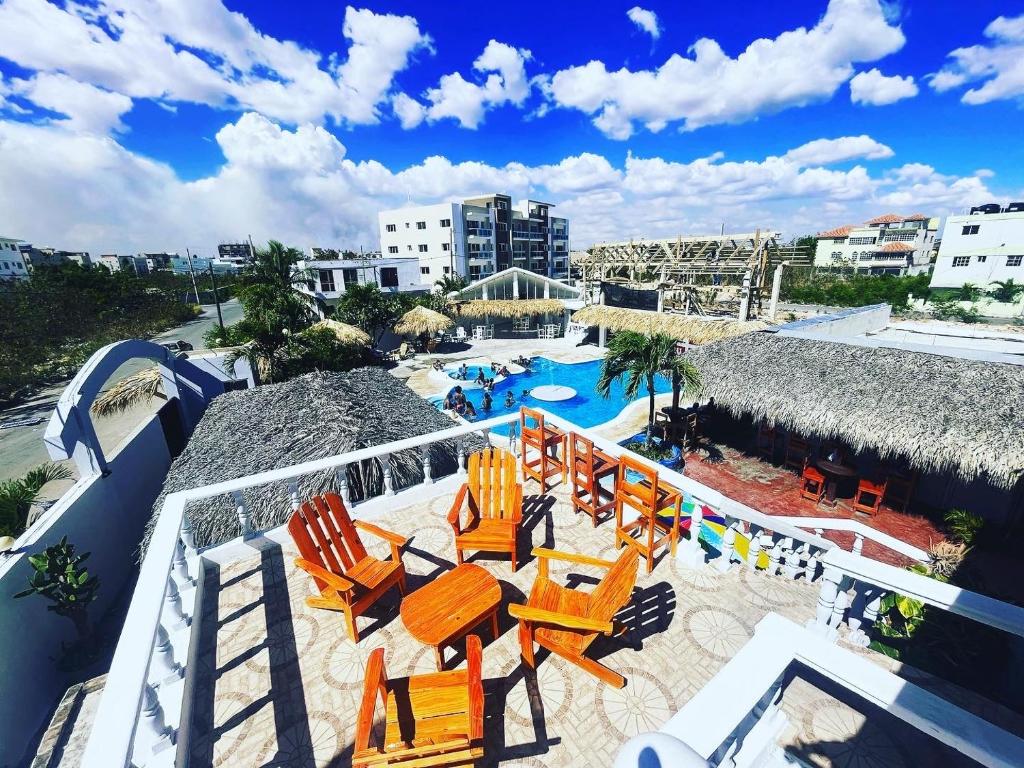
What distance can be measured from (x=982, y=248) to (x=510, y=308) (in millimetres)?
47149

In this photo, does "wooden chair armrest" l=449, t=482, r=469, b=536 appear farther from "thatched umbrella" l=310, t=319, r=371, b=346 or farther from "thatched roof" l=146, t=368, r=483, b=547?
"thatched umbrella" l=310, t=319, r=371, b=346

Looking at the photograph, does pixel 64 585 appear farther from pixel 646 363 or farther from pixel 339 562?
pixel 646 363

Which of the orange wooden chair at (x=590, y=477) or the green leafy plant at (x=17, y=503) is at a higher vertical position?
the orange wooden chair at (x=590, y=477)

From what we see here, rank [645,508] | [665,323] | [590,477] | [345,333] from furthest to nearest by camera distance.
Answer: [665,323], [345,333], [590,477], [645,508]

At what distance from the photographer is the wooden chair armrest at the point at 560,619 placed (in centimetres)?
305

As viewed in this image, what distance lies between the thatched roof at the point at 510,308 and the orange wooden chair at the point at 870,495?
21.6 metres

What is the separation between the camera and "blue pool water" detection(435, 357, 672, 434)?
17484 millimetres

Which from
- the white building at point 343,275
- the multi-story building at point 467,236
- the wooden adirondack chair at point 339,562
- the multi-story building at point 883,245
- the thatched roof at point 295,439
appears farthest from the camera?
the multi-story building at point 883,245

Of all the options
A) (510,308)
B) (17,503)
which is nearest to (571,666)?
(17,503)

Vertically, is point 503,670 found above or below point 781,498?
above

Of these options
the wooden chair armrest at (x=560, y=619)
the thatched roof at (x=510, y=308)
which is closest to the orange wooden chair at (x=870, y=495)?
the wooden chair armrest at (x=560, y=619)

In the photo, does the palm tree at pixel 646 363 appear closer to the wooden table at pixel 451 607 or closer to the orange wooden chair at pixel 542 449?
the orange wooden chair at pixel 542 449

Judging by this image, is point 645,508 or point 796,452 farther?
point 796,452

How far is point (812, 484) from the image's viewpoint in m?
10.2
